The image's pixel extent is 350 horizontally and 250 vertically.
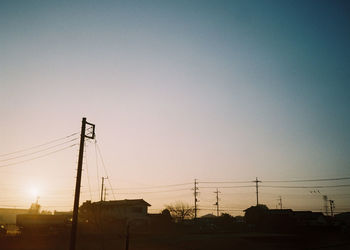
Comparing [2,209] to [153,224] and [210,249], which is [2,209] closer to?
[153,224]

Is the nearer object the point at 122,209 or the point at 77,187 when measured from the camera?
the point at 77,187

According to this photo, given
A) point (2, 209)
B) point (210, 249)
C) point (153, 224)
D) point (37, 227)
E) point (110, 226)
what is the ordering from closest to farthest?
point (210, 249), point (37, 227), point (110, 226), point (153, 224), point (2, 209)

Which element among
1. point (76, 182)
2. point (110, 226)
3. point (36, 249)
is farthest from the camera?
point (110, 226)

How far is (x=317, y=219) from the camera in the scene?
84625 mm

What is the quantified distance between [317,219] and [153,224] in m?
55.2

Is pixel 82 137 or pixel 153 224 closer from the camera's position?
pixel 82 137

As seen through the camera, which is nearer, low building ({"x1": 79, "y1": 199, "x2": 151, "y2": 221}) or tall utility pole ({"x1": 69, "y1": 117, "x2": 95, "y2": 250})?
tall utility pole ({"x1": 69, "y1": 117, "x2": 95, "y2": 250})

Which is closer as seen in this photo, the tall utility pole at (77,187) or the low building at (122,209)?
the tall utility pole at (77,187)

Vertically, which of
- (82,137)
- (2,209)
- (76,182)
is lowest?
(2,209)

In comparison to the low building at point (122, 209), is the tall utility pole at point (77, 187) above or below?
above

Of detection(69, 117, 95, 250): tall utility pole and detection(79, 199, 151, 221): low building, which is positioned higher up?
detection(69, 117, 95, 250): tall utility pole

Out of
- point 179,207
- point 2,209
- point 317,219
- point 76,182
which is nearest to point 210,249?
point 76,182

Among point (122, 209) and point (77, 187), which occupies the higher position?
point (77, 187)

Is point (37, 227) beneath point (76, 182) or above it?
beneath
